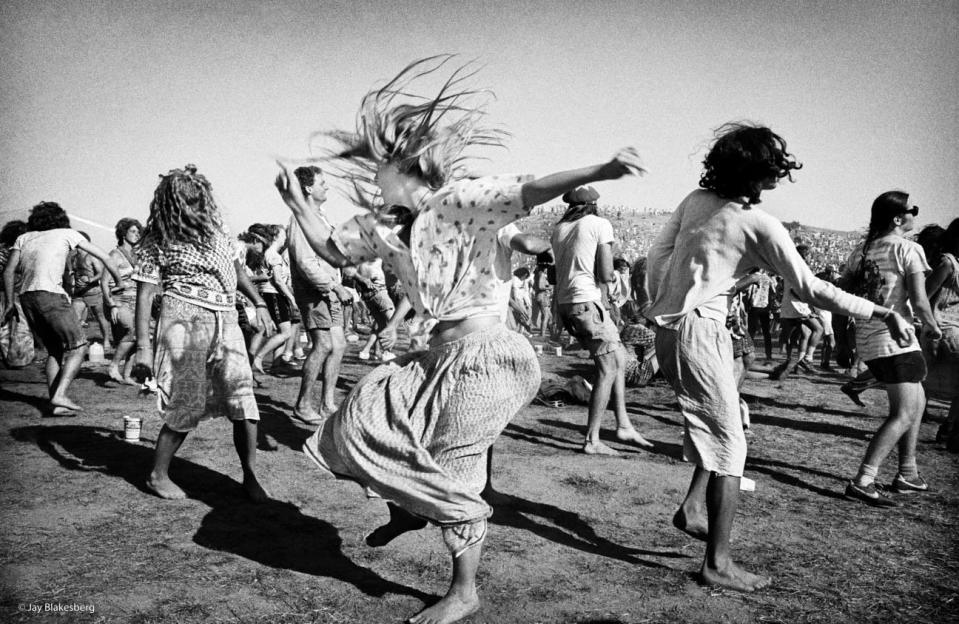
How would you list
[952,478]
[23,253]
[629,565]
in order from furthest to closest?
[23,253] → [952,478] → [629,565]

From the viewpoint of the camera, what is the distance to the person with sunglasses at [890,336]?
434 cm

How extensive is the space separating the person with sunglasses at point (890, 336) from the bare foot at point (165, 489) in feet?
13.7

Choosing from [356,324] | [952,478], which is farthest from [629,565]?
[356,324]

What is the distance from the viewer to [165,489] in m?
4.01

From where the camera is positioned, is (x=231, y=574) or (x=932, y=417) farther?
(x=932, y=417)

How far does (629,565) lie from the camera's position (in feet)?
10.9

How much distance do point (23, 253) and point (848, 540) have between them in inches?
272

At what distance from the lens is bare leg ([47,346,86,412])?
614cm

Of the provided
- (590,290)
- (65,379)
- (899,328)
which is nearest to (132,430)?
(65,379)

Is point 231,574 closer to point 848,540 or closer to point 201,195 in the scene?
point 201,195

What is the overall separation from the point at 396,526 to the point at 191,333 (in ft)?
6.00

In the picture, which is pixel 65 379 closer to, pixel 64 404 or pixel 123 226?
pixel 64 404

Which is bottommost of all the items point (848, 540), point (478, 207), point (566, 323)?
point (848, 540)

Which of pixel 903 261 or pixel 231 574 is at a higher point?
pixel 903 261
